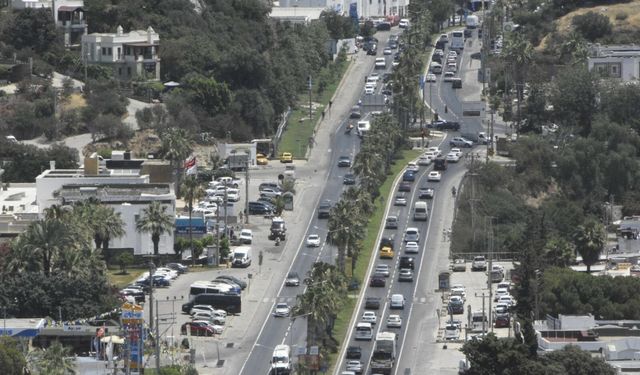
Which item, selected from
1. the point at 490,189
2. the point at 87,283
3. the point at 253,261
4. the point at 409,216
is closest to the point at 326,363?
the point at 87,283

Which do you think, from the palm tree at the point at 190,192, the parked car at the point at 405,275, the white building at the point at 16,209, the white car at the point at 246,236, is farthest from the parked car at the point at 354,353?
the white car at the point at 246,236

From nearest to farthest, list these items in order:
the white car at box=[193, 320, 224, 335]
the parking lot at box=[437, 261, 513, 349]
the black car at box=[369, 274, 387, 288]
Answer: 1. the white car at box=[193, 320, 224, 335]
2. the parking lot at box=[437, 261, 513, 349]
3. the black car at box=[369, 274, 387, 288]

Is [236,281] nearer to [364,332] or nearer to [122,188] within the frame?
[364,332]

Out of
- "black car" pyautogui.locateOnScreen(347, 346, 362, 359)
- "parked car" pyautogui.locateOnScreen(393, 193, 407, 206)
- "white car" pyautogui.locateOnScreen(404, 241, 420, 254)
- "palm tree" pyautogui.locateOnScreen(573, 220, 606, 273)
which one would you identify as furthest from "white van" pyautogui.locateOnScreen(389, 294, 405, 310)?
"parked car" pyautogui.locateOnScreen(393, 193, 407, 206)

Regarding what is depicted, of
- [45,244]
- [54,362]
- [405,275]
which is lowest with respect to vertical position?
[405,275]

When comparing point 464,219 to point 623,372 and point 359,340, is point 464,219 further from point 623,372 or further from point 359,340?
point 623,372

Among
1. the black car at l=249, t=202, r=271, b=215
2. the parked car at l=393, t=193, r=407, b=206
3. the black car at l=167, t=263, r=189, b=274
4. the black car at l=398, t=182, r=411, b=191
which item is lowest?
the black car at l=167, t=263, r=189, b=274

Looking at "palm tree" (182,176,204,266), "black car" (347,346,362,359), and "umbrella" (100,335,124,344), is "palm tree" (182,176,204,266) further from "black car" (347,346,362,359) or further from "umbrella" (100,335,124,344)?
"umbrella" (100,335,124,344)

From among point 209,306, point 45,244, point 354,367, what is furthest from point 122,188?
point 354,367
